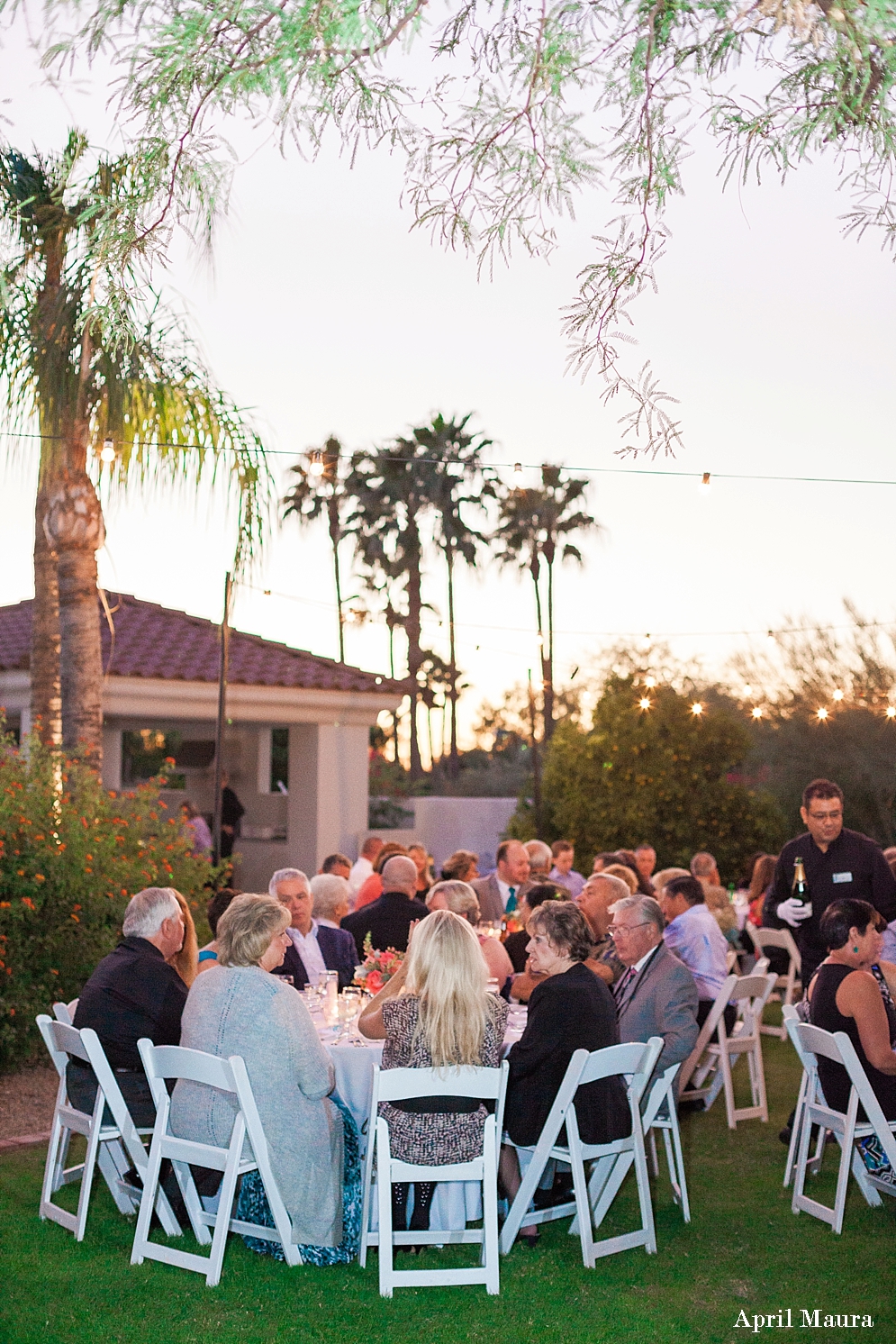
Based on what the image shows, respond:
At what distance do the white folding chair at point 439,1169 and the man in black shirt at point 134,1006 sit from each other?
3.78 feet

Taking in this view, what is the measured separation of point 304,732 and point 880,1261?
12.5 metres

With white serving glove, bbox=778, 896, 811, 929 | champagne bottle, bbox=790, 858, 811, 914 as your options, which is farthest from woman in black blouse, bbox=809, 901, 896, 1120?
champagne bottle, bbox=790, 858, 811, 914

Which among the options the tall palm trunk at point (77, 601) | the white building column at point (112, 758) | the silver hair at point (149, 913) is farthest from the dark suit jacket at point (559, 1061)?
the white building column at point (112, 758)

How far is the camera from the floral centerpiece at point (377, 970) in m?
6.15

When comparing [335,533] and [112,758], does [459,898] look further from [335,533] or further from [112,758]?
[335,533]

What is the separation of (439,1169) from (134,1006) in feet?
4.88

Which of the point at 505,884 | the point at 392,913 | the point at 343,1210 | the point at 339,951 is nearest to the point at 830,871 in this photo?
the point at 392,913

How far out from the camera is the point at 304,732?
660 inches

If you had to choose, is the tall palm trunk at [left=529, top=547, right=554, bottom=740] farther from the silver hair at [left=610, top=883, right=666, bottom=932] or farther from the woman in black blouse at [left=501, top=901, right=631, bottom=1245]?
the woman in black blouse at [left=501, top=901, right=631, bottom=1245]

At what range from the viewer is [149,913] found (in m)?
5.31

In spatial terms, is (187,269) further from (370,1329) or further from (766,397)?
(370,1329)

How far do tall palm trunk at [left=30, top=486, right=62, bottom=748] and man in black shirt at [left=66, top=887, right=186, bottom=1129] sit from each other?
18.6 feet

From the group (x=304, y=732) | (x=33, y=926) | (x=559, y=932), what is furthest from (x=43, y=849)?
(x=304, y=732)

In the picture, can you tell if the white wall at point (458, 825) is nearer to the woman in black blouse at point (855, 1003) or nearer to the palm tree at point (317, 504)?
the palm tree at point (317, 504)
